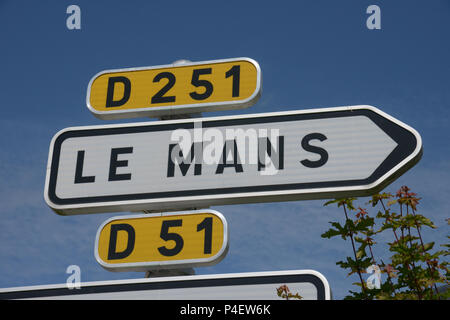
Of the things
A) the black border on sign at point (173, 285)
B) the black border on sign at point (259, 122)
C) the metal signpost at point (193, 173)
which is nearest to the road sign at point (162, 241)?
the metal signpost at point (193, 173)

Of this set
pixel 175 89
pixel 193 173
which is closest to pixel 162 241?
pixel 193 173

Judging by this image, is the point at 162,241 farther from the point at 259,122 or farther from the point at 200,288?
the point at 259,122

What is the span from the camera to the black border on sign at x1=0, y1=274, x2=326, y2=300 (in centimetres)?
296

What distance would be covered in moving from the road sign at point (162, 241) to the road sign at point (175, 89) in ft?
3.11

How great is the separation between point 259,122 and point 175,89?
88 cm

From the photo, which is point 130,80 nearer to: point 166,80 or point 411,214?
point 166,80

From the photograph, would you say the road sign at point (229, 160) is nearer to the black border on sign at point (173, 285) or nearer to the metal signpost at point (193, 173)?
the metal signpost at point (193, 173)

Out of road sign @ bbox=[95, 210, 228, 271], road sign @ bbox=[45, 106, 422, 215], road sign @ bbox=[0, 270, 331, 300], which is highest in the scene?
road sign @ bbox=[45, 106, 422, 215]

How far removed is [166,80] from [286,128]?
1.19m

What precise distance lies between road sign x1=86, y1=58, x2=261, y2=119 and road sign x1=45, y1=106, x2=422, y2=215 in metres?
0.35

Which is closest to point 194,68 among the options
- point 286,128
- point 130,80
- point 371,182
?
point 130,80

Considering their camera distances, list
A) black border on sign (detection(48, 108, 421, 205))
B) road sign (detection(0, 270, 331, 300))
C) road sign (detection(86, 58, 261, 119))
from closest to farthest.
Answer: road sign (detection(0, 270, 331, 300)) < black border on sign (detection(48, 108, 421, 205)) < road sign (detection(86, 58, 261, 119))

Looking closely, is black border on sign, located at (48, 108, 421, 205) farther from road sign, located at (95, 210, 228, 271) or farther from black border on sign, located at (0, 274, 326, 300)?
black border on sign, located at (0, 274, 326, 300)

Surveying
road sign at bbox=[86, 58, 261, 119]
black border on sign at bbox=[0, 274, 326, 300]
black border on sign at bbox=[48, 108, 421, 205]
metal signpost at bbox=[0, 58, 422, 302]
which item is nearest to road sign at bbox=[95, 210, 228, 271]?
metal signpost at bbox=[0, 58, 422, 302]
